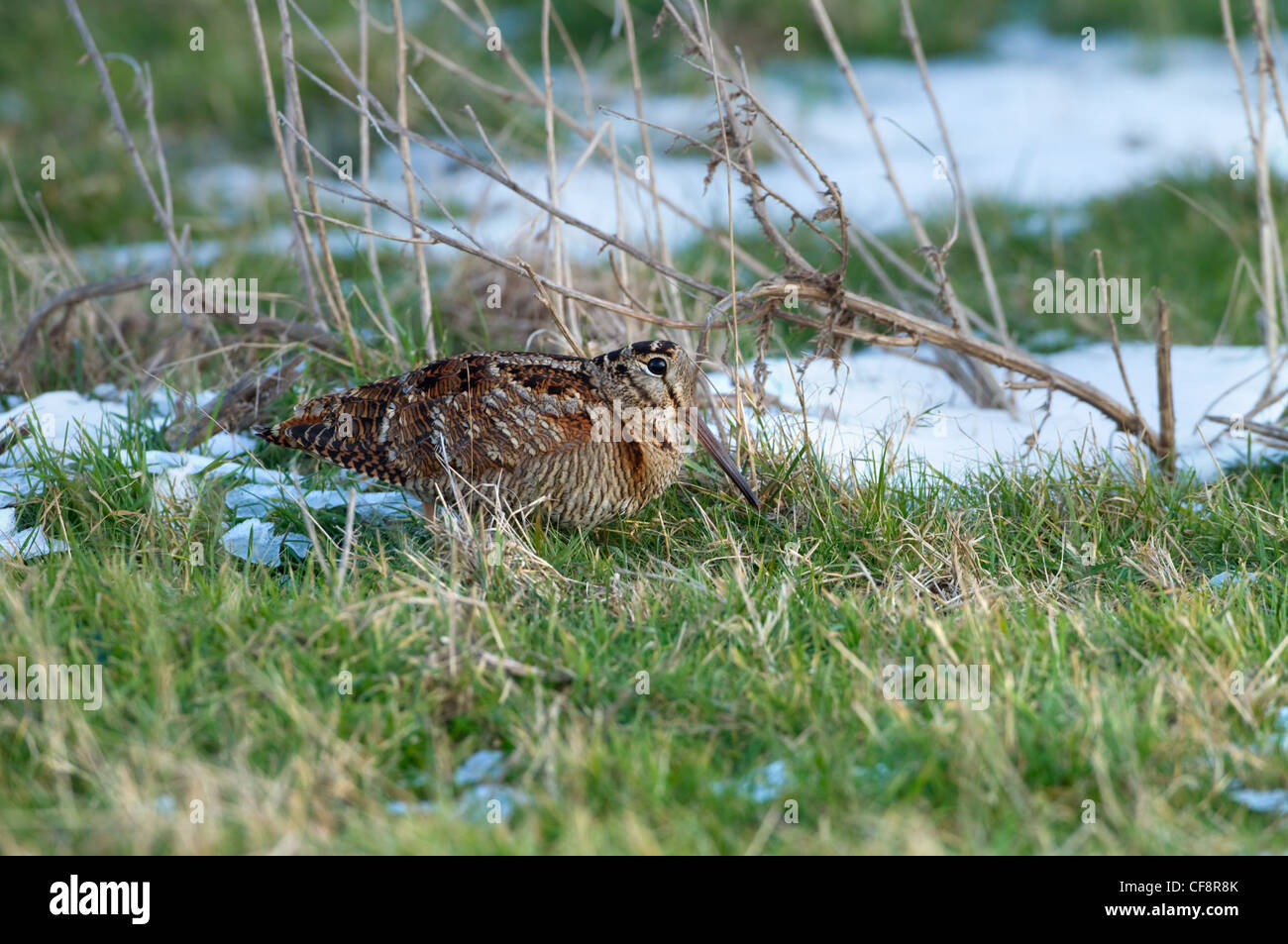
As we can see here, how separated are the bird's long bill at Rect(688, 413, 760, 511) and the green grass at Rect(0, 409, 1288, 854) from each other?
0.13m

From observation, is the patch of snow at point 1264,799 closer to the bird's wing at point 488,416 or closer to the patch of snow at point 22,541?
the bird's wing at point 488,416

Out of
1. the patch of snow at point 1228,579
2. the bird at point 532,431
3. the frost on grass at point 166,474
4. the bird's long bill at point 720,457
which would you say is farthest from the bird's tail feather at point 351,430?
the patch of snow at point 1228,579

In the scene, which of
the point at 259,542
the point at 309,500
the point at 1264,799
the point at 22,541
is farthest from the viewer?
the point at 309,500

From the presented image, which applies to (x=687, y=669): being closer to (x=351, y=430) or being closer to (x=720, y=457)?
(x=720, y=457)

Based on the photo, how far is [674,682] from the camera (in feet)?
9.23

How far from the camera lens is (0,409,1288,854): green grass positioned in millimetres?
2320

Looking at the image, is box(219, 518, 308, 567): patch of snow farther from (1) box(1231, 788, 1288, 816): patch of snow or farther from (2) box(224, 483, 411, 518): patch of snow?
(1) box(1231, 788, 1288, 816): patch of snow

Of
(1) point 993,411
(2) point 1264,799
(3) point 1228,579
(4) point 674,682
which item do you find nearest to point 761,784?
(4) point 674,682

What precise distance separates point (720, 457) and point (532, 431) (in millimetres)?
590

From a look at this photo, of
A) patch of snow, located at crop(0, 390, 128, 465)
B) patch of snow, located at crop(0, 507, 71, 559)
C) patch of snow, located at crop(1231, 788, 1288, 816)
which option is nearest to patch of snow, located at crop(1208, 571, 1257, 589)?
patch of snow, located at crop(1231, 788, 1288, 816)

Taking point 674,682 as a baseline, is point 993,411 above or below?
above

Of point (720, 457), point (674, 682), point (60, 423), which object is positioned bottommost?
point (674, 682)

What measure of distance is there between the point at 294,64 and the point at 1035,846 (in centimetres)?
354
